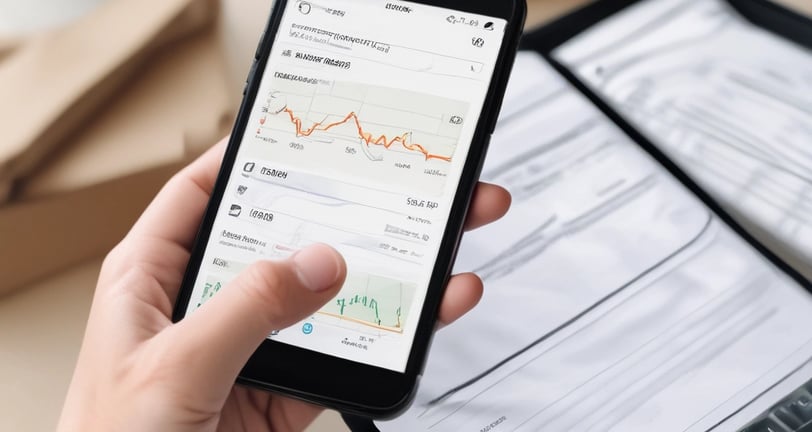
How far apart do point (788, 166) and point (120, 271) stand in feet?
1.15

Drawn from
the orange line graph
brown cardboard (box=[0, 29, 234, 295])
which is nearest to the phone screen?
the orange line graph

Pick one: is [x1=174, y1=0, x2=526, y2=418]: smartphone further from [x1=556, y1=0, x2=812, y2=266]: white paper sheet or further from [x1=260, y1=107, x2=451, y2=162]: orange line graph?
[x1=556, y1=0, x2=812, y2=266]: white paper sheet

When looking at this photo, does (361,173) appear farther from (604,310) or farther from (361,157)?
(604,310)

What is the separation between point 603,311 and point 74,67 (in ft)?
1.01

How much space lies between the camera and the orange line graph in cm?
35

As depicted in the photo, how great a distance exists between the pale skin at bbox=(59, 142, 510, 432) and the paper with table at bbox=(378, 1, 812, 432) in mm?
48

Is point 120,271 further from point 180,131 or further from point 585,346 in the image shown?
point 585,346

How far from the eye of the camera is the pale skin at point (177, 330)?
0.92 ft

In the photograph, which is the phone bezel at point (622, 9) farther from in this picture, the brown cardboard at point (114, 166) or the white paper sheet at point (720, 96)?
the brown cardboard at point (114, 166)

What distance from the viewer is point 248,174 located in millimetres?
358

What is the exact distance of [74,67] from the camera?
0.44 m

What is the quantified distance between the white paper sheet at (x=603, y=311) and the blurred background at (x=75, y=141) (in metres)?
0.09

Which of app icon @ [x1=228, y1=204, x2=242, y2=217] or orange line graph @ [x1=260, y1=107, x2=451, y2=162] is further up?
orange line graph @ [x1=260, y1=107, x2=451, y2=162]

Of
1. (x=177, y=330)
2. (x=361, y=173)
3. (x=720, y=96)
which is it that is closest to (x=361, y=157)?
(x=361, y=173)
